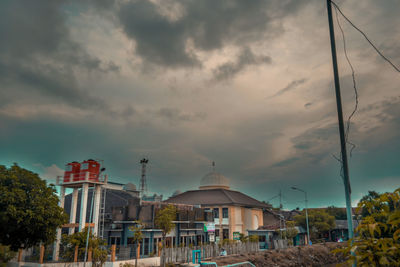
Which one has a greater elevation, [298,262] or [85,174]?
[85,174]

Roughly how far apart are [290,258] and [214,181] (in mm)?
24936

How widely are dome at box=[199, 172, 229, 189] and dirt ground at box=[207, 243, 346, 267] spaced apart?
2178cm

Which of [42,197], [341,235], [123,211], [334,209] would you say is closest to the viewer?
[42,197]

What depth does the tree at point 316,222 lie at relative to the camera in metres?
66.2

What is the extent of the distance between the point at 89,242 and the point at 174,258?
981 centimetres

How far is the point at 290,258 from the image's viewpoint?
4862 cm

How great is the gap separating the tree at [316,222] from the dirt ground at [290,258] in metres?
5.91

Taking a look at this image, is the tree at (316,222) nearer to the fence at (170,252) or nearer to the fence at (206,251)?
the fence at (206,251)

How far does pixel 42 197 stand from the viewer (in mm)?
26109

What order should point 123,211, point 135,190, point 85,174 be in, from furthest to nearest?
1. point 135,190
2. point 123,211
3. point 85,174

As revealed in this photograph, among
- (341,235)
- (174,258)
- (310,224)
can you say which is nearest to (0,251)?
(174,258)

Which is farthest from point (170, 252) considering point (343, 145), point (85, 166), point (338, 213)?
point (338, 213)

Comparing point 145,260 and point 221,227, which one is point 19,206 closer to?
point 145,260

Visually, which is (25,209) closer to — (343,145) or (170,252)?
(170,252)
